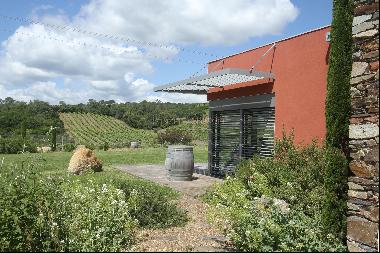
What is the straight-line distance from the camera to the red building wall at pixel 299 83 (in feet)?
30.0

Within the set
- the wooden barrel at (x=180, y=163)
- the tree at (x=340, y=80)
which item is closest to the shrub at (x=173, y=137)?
the wooden barrel at (x=180, y=163)

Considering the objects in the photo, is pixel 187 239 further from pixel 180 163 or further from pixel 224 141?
pixel 224 141

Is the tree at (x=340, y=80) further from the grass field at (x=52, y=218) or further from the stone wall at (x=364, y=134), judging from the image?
the grass field at (x=52, y=218)

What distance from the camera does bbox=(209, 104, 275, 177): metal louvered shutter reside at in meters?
11.2

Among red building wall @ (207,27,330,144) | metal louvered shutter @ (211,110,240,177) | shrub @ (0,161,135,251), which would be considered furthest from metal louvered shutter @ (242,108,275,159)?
shrub @ (0,161,135,251)

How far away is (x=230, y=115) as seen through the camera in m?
12.8

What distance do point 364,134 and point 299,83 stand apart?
5402 mm

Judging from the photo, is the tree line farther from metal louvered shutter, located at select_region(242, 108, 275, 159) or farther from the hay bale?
metal louvered shutter, located at select_region(242, 108, 275, 159)

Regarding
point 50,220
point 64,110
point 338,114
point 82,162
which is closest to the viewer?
point 50,220

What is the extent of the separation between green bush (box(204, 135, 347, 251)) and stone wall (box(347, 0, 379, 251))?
0.37 meters

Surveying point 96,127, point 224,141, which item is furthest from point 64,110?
point 224,141

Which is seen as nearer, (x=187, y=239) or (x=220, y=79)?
(x=187, y=239)

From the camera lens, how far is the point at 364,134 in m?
4.59

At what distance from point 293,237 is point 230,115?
8.35 metres
